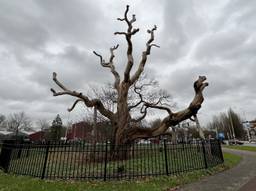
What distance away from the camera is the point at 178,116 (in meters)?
14.0

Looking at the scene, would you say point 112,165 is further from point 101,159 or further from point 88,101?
point 88,101

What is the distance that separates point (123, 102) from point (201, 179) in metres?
7.63

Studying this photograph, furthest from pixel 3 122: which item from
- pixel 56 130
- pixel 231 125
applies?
pixel 231 125

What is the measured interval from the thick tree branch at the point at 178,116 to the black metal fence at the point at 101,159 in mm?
2316

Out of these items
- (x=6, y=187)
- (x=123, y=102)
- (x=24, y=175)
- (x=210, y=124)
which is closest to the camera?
(x=6, y=187)

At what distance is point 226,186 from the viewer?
7.37 metres

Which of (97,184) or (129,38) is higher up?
(129,38)

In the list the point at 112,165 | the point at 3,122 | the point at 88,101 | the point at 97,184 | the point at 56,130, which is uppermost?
the point at 3,122

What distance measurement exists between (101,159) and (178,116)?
562 centimetres

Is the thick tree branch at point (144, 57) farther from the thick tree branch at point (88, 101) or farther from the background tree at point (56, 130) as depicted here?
the background tree at point (56, 130)

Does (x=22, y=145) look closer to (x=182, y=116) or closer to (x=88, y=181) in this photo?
(x=88, y=181)

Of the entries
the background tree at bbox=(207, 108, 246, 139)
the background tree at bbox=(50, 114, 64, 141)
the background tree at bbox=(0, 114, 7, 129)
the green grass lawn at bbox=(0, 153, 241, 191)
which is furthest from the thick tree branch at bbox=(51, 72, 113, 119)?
the background tree at bbox=(0, 114, 7, 129)

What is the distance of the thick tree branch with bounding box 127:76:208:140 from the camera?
1352 cm

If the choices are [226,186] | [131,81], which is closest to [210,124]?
[131,81]
